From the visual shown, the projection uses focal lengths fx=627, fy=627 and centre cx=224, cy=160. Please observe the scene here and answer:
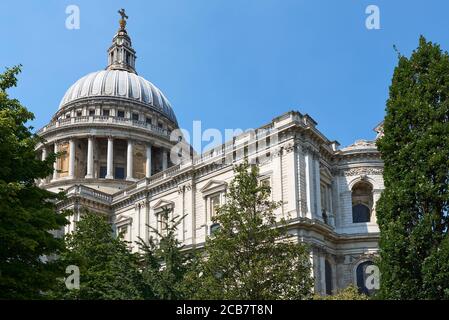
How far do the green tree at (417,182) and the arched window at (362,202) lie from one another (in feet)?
90.5

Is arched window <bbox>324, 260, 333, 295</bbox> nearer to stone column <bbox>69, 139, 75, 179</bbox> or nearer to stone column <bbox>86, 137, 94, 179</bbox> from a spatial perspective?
stone column <bbox>86, 137, 94, 179</bbox>

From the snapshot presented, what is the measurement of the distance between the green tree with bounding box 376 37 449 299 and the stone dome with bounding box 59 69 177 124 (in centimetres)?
5987

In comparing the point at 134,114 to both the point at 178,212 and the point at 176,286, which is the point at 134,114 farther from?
the point at 176,286

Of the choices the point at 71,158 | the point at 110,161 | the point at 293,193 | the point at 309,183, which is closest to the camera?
the point at 293,193

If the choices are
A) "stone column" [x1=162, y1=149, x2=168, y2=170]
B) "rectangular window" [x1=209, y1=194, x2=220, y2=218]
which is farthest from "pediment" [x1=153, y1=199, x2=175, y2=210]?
"stone column" [x1=162, y1=149, x2=168, y2=170]

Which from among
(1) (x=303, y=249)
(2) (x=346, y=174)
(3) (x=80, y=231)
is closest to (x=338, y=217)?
(2) (x=346, y=174)

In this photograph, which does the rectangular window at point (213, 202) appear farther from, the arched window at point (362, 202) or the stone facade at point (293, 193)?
the arched window at point (362, 202)

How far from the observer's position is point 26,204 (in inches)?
832

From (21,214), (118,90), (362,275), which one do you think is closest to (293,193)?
(362,275)

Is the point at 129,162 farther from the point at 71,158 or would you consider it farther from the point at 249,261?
the point at 249,261

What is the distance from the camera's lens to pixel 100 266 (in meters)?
34.1

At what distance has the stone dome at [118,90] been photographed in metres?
80.7

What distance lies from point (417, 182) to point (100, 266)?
62.7 ft

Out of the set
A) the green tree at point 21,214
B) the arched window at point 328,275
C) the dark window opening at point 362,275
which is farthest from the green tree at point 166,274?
the dark window opening at point 362,275
